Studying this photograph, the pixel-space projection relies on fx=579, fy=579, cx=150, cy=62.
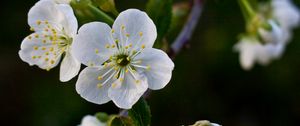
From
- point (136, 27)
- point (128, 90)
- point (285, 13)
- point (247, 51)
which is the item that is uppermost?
point (285, 13)

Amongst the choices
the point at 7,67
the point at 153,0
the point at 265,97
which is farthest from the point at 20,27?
the point at 153,0

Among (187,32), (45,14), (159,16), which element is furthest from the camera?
(187,32)

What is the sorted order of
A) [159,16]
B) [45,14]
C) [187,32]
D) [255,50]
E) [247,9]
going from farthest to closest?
A: [255,50]
[247,9]
[187,32]
[159,16]
[45,14]

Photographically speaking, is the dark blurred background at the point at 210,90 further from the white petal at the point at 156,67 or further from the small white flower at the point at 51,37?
the white petal at the point at 156,67

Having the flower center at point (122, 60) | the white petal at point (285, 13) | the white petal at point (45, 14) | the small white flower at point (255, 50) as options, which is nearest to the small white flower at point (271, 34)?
the small white flower at point (255, 50)

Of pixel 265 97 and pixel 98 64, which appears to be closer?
pixel 98 64

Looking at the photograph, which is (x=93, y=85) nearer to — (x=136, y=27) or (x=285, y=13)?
(x=136, y=27)

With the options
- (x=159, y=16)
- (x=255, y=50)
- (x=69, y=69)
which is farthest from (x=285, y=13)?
(x=69, y=69)

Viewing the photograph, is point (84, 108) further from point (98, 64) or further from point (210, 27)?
point (98, 64)
